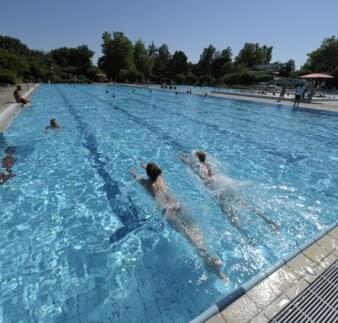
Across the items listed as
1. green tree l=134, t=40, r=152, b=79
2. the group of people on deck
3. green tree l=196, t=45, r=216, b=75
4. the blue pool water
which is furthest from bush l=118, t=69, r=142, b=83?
the group of people on deck

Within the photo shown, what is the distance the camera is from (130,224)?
3.69 metres

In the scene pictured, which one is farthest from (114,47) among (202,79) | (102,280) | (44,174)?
(102,280)

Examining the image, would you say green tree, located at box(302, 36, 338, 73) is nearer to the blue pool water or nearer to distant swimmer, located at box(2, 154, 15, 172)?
the blue pool water

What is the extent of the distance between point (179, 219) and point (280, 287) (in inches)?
66.5

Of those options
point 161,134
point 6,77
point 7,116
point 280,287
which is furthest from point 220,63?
point 280,287

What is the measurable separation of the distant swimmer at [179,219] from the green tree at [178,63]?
62.7 meters

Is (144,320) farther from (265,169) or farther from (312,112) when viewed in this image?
(312,112)

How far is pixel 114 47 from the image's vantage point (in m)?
52.6

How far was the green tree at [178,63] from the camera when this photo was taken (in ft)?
204

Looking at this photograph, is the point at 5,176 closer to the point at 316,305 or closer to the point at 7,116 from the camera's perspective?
the point at 316,305

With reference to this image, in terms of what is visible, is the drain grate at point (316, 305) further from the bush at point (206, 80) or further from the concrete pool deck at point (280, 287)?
the bush at point (206, 80)

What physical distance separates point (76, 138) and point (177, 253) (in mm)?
6452

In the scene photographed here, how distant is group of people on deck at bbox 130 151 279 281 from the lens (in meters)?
3.08

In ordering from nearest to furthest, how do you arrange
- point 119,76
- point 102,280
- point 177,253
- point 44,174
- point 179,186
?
point 102,280, point 177,253, point 179,186, point 44,174, point 119,76
